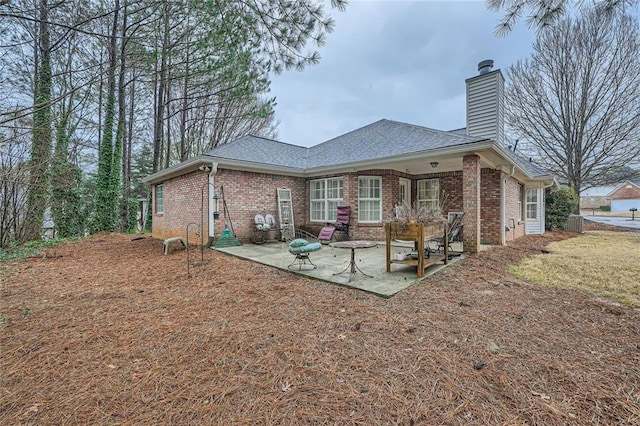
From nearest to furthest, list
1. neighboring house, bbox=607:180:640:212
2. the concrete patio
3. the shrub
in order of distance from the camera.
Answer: the concrete patio, the shrub, neighboring house, bbox=607:180:640:212

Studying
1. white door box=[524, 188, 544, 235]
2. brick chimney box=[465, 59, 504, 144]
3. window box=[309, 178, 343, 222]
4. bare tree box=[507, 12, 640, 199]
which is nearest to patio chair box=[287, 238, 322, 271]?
window box=[309, 178, 343, 222]

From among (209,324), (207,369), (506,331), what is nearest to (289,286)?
(209,324)

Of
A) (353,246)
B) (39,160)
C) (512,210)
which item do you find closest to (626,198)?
(512,210)

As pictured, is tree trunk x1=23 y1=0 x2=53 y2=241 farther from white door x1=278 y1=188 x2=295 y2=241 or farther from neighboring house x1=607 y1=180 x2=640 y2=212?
neighboring house x1=607 y1=180 x2=640 y2=212

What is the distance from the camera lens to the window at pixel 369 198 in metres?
8.93

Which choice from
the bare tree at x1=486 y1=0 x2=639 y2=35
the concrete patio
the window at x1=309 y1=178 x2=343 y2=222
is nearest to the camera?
the bare tree at x1=486 y1=0 x2=639 y2=35

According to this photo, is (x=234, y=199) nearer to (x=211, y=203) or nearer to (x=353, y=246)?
(x=211, y=203)

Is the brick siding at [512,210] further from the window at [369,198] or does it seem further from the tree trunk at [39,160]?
the tree trunk at [39,160]

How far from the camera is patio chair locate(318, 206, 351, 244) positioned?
8.68 meters

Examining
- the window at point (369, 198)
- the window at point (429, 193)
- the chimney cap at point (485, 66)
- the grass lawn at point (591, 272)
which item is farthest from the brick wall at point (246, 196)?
the chimney cap at point (485, 66)

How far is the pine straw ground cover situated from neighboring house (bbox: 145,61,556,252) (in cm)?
380

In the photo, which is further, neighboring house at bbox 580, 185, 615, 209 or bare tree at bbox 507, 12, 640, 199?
neighboring house at bbox 580, 185, 615, 209

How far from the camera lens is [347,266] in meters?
5.47

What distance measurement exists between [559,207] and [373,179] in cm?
1153
